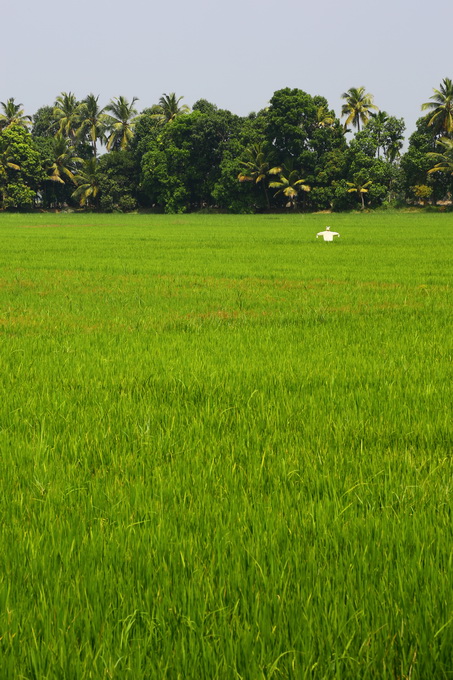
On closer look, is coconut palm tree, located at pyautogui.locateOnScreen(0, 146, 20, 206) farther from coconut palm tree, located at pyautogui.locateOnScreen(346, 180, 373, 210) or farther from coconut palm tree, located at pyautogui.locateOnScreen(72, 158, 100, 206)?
coconut palm tree, located at pyautogui.locateOnScreen(346, 180, 373, 210)

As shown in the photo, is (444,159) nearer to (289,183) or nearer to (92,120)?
(289,183)

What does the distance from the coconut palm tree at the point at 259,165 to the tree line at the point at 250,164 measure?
10 centimetres

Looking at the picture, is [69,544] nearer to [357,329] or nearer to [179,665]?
[179,665]

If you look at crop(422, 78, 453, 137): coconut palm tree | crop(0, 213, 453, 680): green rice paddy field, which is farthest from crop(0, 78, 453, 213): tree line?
crop(0, 213, 453, 680): green rice paddy field

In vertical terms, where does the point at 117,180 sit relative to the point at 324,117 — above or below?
below

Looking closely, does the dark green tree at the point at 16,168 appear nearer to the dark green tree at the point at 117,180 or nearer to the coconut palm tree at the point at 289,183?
the dark green tree at the point at 117,180

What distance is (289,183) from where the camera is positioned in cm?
6372

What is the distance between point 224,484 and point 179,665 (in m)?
1.49

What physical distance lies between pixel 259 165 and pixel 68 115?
34.3 m

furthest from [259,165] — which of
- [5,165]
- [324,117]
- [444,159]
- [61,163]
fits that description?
[5,165]

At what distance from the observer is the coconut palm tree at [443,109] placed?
2549 inches

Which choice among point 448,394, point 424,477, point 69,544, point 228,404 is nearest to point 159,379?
point 228,404

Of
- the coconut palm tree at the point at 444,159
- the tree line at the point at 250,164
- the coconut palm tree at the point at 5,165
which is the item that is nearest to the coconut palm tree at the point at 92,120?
the tree line at the point at 250,164

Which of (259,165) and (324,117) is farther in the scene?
(324,117)
